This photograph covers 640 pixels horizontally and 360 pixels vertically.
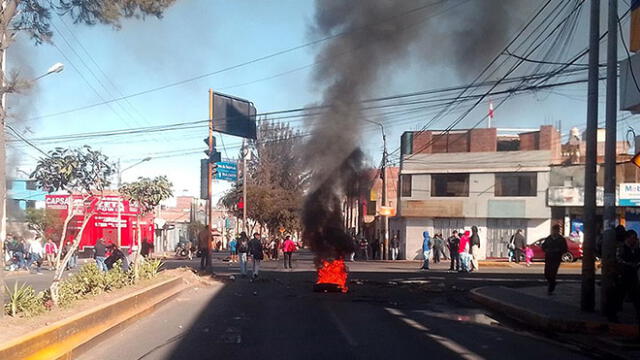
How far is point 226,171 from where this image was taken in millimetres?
30547

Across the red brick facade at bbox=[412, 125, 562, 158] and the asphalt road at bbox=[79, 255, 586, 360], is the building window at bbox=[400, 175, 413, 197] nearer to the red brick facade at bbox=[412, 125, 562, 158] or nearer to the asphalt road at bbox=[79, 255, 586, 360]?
the red brick facade at bbox=[412, 125, 562, 158]

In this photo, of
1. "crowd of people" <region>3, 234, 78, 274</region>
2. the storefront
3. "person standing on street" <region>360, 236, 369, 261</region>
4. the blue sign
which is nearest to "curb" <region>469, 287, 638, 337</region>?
the blue sign

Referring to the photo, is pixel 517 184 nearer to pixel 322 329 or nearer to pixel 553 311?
pixel 553 311

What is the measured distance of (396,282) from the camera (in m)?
20.3

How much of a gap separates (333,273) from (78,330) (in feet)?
30.2

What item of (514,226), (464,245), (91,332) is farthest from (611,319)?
(514,226)

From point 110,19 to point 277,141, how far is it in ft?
81.2

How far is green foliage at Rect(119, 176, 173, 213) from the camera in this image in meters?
17.6

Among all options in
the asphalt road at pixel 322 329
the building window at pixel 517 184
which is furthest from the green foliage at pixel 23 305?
the building window at pixel 517 184

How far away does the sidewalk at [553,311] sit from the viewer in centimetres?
1053

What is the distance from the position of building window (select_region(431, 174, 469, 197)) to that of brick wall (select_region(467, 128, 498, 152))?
176 centimetres

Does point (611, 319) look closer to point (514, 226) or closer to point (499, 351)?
point (499, 351)

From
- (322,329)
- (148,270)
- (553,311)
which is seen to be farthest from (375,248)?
(322,329)

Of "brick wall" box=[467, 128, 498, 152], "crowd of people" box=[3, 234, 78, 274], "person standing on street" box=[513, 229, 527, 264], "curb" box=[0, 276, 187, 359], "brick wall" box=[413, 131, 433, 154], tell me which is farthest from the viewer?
"brick wall" box=[413, 131, 433, 154]
